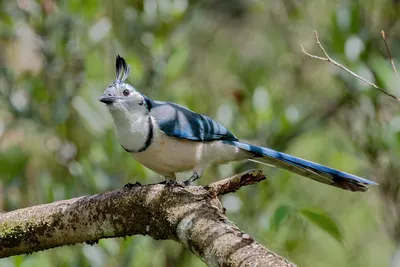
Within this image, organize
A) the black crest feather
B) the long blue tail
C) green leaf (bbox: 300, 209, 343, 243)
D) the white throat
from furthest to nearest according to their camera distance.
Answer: the black crest feather → the white throat → the long blue tail → green leaf (bbox: 300, 209, 343, 243)

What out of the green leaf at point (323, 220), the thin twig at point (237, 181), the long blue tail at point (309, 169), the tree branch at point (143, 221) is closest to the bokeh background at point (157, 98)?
the long blue tail at point (309, 169)

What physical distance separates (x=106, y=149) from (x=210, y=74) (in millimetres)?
2589

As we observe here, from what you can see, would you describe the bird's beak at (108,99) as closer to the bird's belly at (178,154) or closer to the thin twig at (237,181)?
the bird's belly at (178,154)

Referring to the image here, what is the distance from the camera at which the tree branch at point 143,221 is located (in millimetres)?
2211

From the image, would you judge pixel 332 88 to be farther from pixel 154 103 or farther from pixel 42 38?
pixel 154 103

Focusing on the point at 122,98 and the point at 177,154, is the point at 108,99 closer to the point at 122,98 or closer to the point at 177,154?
the point at 122,98

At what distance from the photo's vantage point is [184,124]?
3322mm

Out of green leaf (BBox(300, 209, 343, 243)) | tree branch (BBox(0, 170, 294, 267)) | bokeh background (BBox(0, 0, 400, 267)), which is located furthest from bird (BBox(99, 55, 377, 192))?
bokeh background (BBox(0, 0, 400, 267))

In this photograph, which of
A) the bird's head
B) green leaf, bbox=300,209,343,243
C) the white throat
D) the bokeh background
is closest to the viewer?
green leaf, bbox=300,209,343,243

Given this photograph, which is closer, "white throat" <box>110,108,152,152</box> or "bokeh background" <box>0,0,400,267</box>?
"white throat" <box>110,108,152,152</box>

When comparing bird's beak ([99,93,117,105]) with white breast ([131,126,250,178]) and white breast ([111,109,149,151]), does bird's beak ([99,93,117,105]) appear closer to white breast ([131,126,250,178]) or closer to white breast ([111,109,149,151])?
white breast ([111,109,149,151])

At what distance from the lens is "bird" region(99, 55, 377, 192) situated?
10.4ft

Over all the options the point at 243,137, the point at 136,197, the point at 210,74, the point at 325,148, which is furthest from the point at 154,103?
the point at 210,74

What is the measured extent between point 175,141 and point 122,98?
0.32 metres
